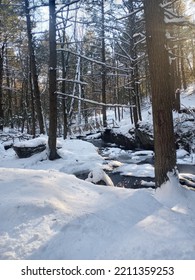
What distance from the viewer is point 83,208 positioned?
4902 mm

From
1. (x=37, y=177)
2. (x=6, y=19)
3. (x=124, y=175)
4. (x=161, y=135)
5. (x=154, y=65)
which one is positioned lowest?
(x=124, y=175)

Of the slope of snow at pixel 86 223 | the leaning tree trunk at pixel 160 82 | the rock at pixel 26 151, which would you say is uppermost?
the leaning tree trunk at pixel 160 82

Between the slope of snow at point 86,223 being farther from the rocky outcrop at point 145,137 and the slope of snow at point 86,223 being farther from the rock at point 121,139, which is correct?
the rock at point 121,139

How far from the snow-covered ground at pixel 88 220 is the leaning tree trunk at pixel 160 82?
2.08 ft

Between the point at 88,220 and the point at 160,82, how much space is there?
3.55m

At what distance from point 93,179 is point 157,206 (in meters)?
3.37

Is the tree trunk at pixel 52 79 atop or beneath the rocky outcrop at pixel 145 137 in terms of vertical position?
atop

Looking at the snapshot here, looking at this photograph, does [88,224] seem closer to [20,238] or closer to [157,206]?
[20,238]

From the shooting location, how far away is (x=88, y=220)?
4.44 metres

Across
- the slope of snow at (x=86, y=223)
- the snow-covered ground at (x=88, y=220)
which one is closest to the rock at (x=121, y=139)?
the snow-covered ground at (x=88, y=220)

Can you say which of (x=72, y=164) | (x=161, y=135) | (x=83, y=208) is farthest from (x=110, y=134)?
(x=83, y=208)

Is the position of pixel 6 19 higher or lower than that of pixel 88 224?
higher

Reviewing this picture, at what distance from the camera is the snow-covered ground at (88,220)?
3.75m
